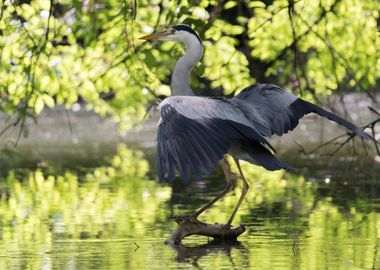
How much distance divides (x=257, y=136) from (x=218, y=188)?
537 centimetres

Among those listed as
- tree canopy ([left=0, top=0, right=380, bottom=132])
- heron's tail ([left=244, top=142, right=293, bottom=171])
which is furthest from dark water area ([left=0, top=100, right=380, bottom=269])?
tree canopy ([left=0, top=0, right=380, bottom=132])

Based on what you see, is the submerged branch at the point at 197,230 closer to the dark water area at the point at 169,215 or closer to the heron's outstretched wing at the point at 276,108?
the dark water area at the point at 169,215

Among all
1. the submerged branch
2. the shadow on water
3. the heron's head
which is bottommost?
the shadow on water

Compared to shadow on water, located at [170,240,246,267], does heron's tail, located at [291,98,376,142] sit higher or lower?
higher

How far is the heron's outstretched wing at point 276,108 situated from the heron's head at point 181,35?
3.47 ft

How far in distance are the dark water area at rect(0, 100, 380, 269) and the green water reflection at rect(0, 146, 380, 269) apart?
1 cm

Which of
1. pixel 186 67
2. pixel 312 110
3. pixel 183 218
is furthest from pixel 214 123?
pixel 186 67

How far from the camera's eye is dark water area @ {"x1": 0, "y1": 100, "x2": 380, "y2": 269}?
8977 millimetres

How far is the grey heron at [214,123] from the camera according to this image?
27.5 feet

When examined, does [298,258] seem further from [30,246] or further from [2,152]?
[2,152]

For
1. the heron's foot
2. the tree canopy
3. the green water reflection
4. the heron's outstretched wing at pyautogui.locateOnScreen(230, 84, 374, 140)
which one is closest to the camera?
the green water reflection

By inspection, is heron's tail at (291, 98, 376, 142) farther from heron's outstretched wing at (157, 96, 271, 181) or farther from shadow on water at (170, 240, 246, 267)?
shadow on water at (170, 240, 246, 267)

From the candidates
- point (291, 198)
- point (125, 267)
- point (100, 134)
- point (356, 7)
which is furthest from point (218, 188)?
point (100, 134)

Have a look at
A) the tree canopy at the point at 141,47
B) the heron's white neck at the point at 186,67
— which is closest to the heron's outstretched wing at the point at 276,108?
the heron's white neck at the point at 186,67
